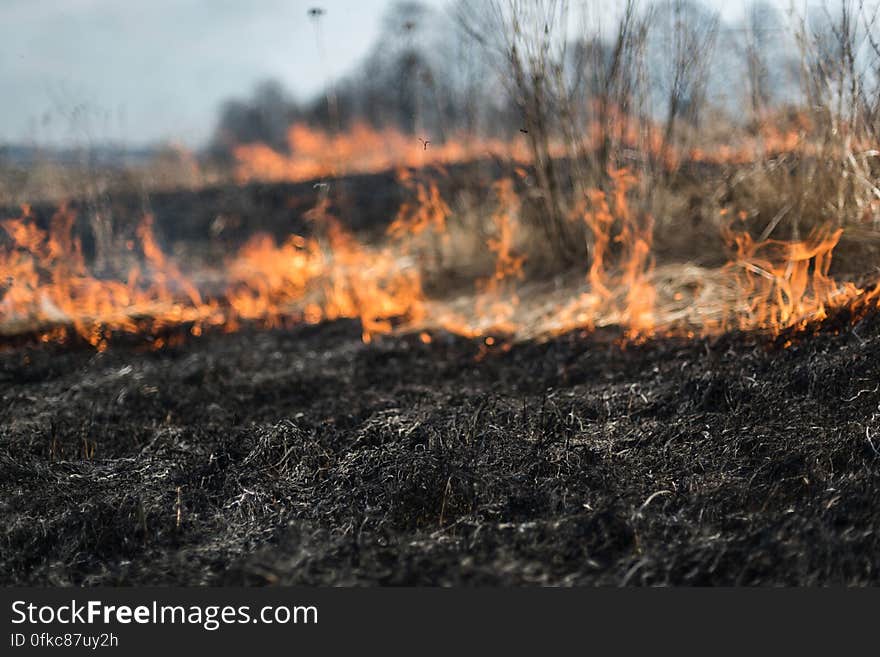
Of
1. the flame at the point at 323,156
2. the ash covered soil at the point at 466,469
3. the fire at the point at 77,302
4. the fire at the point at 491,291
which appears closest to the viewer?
the ash covered soil at the point at 466,469

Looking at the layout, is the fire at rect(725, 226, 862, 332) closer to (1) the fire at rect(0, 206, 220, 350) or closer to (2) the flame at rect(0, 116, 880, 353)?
(2) the flame at rect(0, 116, 880, 353)

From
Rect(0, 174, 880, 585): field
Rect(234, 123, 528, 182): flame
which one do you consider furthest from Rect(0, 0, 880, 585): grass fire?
Rect(234, 123, 528, 182): flame

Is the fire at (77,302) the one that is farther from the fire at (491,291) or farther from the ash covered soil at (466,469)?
the ash covered soil at (466,469)

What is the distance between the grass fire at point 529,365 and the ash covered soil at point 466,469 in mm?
13

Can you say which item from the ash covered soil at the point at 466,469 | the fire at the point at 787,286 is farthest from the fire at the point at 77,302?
the fire at the point at 787,286

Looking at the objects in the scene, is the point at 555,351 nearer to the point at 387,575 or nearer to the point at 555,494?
the point at 555,494

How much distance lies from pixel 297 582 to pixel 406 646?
36 centimetres

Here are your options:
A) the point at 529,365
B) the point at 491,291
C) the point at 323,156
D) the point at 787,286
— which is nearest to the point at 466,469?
the point at 529,365

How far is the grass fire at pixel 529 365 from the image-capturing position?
221 cm

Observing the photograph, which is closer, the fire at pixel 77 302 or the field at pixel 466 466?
the field at pixel 466 466

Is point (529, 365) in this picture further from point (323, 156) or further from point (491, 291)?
point (323, 156)

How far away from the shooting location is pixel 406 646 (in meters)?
1.87

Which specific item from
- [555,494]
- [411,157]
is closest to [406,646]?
[555,494]

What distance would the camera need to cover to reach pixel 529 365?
3.74 meters
